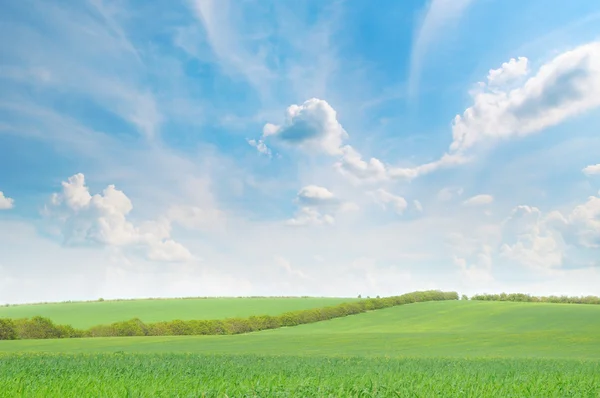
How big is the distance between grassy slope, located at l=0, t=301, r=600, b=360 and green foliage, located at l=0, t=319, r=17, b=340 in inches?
419

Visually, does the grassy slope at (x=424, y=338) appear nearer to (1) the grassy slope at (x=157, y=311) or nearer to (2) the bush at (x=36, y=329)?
(2) the bush at (x=36, y=329)

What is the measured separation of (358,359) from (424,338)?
85.7ft

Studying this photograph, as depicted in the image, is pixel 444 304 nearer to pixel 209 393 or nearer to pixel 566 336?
pixel 566 336

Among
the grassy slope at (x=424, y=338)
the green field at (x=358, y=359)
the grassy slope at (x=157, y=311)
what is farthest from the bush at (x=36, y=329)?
the grassy slope at (x=424, y=338)

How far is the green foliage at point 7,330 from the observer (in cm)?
6372

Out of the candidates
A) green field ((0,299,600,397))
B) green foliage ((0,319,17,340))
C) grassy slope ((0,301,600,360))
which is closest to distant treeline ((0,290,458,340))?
green foliage ((0,319,17,340))

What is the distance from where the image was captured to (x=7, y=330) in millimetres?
64250

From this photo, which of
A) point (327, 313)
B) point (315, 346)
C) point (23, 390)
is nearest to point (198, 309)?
point (327, 313)

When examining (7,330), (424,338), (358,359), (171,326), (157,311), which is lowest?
(358,359)

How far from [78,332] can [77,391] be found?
6805 centimetres

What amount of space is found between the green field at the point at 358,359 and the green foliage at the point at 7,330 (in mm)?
10229

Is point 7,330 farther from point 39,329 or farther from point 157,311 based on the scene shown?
point 157,311

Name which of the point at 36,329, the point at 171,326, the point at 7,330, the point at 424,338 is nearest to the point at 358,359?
the point at 424,338

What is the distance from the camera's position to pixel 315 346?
1795 inches
